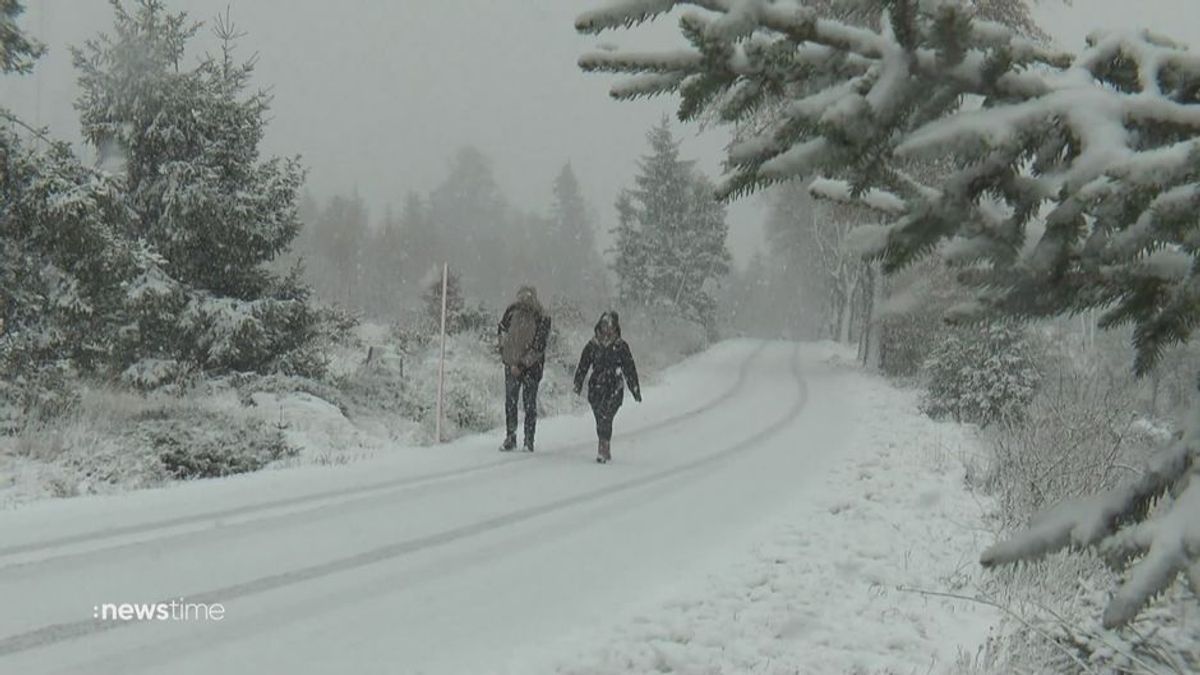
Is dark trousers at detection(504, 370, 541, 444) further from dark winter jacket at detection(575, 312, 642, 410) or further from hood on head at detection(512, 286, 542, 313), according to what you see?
hood on head at detection(512, 286, 542, 313)

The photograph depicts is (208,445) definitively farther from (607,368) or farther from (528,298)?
(607,368)

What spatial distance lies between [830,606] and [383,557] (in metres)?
2.84

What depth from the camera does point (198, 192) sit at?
1255 cm

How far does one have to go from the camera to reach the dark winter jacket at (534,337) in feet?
32.9

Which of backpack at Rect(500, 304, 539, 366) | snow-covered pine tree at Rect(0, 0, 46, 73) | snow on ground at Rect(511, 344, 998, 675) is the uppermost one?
snow-covered pine tree at Rect(0, 0, 46, 73)

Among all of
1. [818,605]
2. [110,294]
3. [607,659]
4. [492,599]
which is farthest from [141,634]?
[110,294]

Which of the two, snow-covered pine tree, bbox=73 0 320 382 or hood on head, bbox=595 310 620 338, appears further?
snow-covered pine tree, bbox=73 0 320 382

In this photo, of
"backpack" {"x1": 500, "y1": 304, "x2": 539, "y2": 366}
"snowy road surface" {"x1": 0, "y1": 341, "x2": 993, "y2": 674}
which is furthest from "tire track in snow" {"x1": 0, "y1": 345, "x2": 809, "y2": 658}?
"backpack" {"x1": 500, "y1": 304, "x2": 539, "y2": 366}

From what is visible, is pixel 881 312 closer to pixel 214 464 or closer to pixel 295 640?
pixel 295 640

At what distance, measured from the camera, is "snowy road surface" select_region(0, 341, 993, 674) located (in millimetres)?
3736

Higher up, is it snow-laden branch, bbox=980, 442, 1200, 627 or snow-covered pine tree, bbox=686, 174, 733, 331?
snow-covered pine tree, bbox=686, 174, 733, 331

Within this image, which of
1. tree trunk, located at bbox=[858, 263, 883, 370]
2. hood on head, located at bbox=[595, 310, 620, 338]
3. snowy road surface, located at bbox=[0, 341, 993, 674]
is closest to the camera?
snowy road surface, located at bbox=[0, 341, 993, 674]

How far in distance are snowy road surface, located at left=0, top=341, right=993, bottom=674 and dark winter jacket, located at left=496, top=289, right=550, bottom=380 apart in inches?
44.1

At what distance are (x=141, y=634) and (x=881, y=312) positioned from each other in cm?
376
